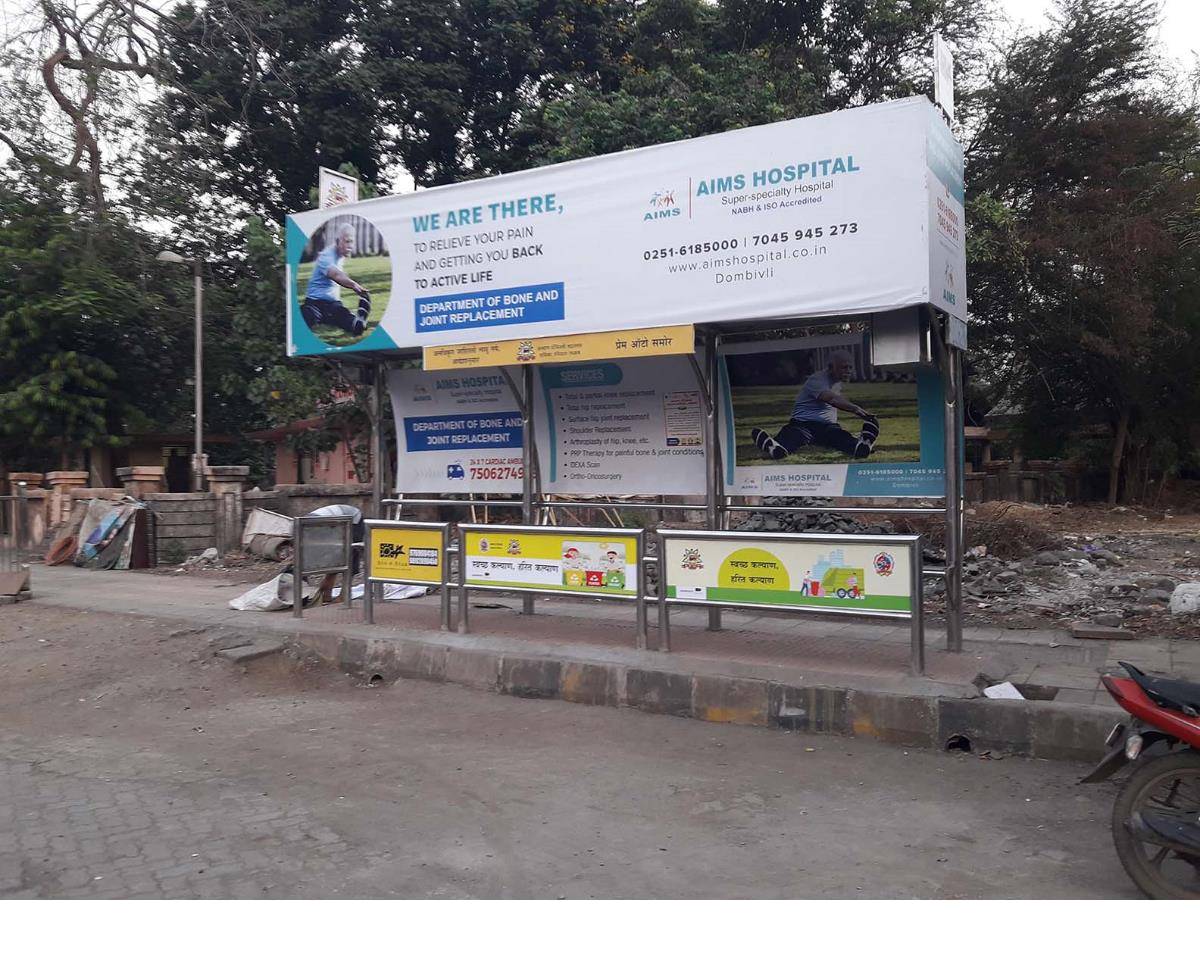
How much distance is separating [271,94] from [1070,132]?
15962 mm

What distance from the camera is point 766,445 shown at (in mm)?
8000

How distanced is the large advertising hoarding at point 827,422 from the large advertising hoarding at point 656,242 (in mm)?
804

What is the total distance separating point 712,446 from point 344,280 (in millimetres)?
3686

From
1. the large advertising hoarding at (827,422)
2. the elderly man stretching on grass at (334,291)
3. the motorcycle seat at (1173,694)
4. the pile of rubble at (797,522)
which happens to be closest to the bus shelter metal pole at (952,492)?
the large advertising hoarding at (827,422)

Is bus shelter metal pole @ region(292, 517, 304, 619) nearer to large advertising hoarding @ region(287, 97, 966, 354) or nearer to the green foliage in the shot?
large advertising hoarding @ region(287, 97, 966, 354)

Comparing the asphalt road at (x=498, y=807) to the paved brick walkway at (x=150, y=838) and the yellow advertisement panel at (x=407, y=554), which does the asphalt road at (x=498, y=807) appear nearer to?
the paved brick walkway at (x=150, y=838)

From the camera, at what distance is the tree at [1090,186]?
19500 millimetres

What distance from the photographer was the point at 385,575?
858cm

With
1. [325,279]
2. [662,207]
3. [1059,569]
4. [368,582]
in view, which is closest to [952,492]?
[662,207]

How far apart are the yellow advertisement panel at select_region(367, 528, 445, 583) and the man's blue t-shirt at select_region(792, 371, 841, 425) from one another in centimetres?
309

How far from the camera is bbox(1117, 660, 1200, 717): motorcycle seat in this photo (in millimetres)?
3682

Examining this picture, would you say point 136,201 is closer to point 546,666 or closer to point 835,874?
point 546,666

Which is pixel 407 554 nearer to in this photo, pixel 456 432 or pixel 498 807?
pixel 456 432

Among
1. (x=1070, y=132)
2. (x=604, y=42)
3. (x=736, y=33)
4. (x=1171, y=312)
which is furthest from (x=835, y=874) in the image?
(x=1171, y=312)
